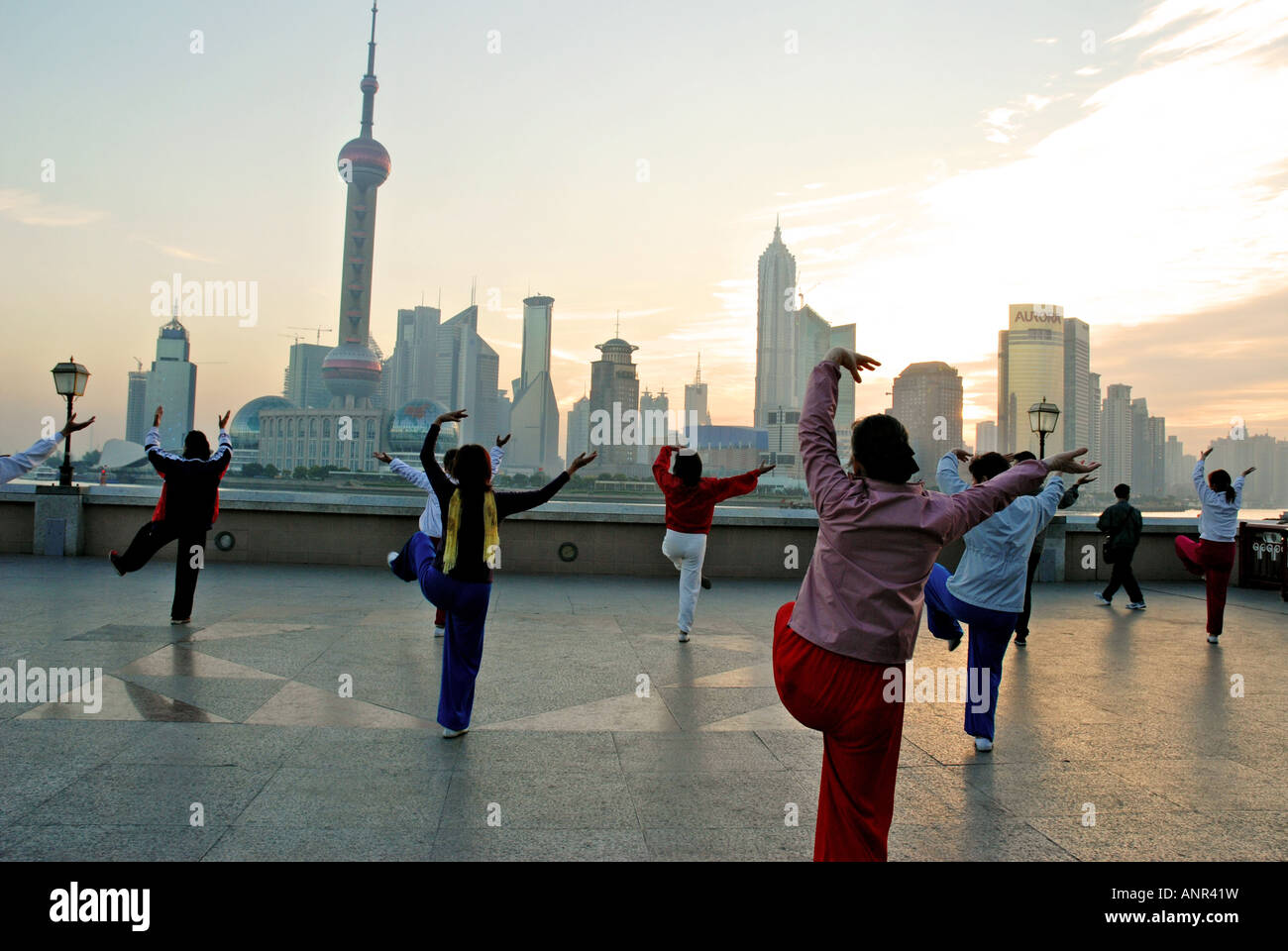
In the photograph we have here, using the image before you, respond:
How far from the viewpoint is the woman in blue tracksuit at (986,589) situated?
→ 521cm

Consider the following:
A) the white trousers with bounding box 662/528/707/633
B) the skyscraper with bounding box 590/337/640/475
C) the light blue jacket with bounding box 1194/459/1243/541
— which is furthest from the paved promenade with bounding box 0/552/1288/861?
the skyscraper with bounding box 590/337/640/475

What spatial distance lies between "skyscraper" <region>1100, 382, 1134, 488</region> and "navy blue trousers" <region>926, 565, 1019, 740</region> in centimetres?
7642

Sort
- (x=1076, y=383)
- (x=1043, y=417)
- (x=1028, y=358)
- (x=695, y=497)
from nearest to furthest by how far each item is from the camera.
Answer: (x=695, y=497) < (x=1043, y=417) < (x=1028, y=358) < (x=1076, y=383)

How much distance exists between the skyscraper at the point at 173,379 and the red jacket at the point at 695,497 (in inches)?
3819

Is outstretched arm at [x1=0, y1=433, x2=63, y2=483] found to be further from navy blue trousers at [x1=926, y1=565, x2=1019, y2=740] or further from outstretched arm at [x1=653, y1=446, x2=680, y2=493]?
navy blue trousers at [x1=926, y1=565, x2=1019, y2=740]

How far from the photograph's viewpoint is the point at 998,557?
17.2 feet

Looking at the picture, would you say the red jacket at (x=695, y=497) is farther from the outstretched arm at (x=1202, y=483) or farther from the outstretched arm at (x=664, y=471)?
the outstretched arm at (x=1202, y=483)

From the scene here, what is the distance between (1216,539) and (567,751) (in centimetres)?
834

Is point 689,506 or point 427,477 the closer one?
point 427,477

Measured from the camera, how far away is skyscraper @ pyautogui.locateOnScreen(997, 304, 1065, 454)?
55062mm

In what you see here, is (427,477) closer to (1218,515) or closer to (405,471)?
(405,471)

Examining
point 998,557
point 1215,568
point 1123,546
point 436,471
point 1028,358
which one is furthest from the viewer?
point 1028,358

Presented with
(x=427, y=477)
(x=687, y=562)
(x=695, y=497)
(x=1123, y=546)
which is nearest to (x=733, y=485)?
(x=695, y=497)
